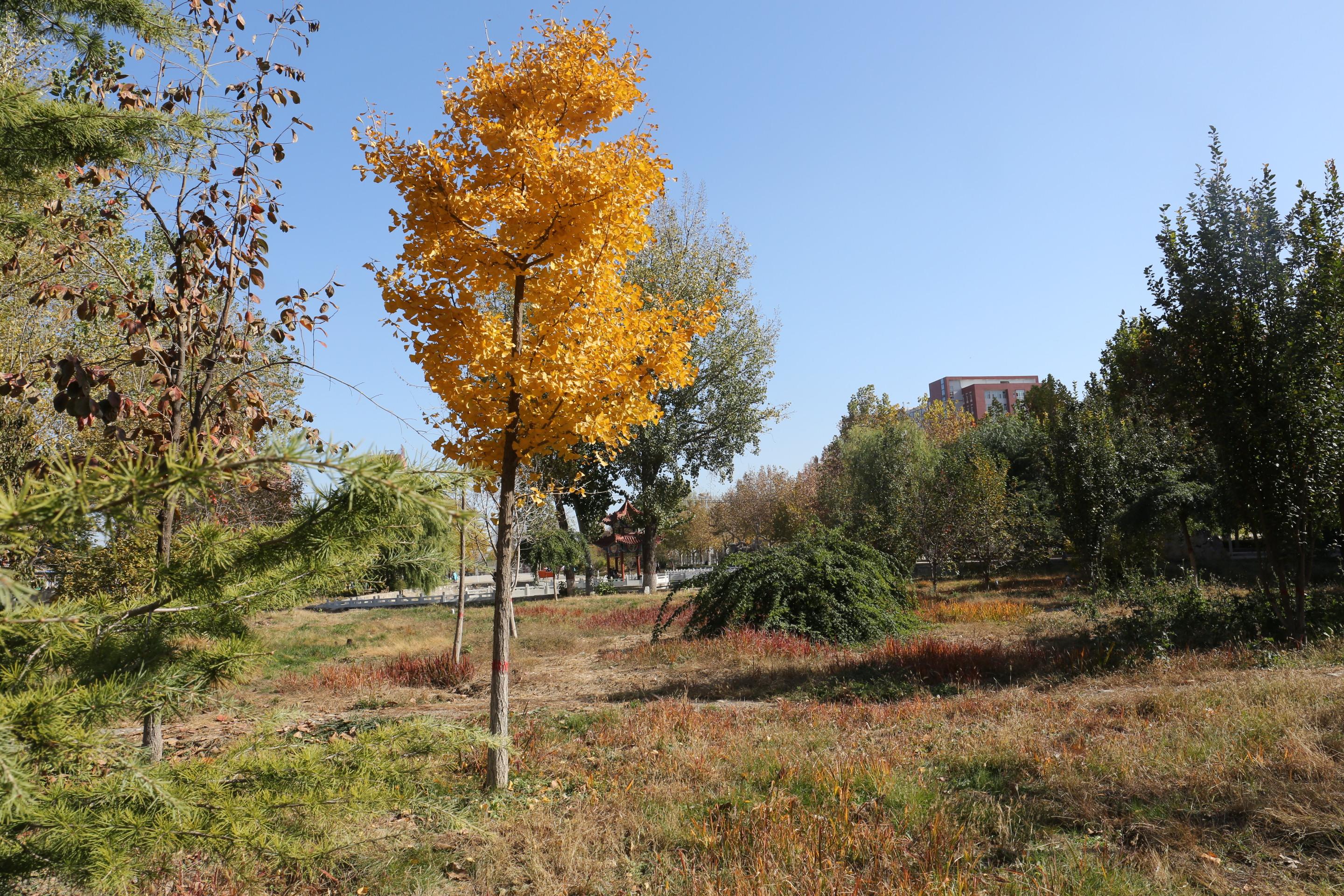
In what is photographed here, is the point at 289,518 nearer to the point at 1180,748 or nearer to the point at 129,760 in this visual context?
the point at 129,760

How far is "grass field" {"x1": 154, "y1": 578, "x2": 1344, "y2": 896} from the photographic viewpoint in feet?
12.7

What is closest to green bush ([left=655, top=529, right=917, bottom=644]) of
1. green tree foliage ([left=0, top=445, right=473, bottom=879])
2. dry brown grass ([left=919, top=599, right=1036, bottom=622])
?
dry brown grass ([left=919, top=599, right=1036, bottom=622])

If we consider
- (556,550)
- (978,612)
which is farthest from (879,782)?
(556,550)

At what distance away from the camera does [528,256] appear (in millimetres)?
5574

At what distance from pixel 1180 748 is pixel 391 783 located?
231 inches

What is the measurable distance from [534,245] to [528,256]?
136 mm

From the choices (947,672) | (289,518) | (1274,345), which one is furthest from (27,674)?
(1274,345)

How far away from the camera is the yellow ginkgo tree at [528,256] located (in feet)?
17.5

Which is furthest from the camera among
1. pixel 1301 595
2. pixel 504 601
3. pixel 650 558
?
pixel 650 558

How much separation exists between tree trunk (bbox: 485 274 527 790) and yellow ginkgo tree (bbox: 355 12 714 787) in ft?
0.04

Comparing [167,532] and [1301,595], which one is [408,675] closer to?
[167,532]

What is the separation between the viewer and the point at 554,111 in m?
5.60

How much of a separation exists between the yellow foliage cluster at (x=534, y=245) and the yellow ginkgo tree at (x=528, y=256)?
1 centimetres

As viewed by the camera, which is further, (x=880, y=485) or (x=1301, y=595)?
(x=880, y=485)
